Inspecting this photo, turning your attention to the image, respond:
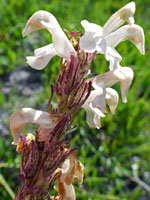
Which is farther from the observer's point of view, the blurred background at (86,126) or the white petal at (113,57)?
the blurred background at (86,126)

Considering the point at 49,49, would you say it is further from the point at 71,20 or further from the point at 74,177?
the point at 71,20

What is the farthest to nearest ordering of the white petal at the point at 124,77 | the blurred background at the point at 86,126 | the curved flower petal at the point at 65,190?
1. the blurred background at the point at 86,126
2. the curved flower petal at the point at 65,190
3. the white petal at the point at 124,77

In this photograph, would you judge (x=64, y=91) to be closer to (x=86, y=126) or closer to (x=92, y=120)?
(x=92, y=120)

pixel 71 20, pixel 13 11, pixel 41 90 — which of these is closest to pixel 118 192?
pixel 41 90

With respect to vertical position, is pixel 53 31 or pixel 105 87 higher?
pixel 53 31

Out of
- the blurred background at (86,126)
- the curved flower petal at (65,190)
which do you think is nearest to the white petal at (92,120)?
the curved flower petal at (65,190)

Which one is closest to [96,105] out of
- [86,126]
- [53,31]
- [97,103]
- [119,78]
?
[97,103]

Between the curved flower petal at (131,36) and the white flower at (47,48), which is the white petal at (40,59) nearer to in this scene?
the white flower at (47,48)
